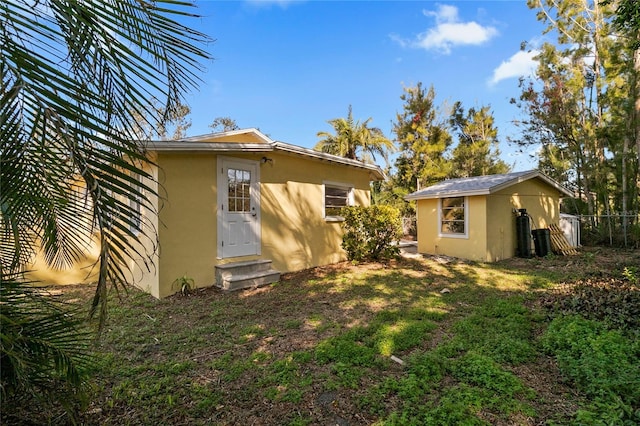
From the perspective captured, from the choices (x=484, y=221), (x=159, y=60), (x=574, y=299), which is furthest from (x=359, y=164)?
(x=159, y=60)

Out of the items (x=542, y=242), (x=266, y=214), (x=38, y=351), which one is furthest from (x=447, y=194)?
(x=38, y=351)

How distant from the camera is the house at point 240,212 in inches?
226

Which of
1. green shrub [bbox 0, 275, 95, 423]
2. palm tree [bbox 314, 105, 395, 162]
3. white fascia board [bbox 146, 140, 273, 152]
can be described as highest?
palm tree [bbox 314, 105, 395, 162]

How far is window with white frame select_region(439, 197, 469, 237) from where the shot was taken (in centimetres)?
962

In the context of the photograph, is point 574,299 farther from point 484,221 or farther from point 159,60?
point 159,60

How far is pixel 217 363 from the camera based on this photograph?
122 inches

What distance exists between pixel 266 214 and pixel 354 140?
445 inches

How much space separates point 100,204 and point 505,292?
6.34 metres

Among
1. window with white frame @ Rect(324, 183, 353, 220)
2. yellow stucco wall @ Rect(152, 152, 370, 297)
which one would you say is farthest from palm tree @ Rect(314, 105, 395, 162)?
window with white frame @ Rect(324, 183, 353, 220)

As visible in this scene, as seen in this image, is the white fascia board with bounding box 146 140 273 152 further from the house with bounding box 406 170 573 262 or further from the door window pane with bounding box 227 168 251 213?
the house with bounding box 406 170 573 262

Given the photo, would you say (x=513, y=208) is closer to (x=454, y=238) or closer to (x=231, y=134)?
(x=454, y=238)

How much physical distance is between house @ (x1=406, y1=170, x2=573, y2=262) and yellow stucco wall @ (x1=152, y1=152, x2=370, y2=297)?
8.63 feet

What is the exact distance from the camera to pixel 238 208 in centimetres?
673

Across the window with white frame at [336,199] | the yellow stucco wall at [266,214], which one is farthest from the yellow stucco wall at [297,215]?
the window with white frame at [336,199]
